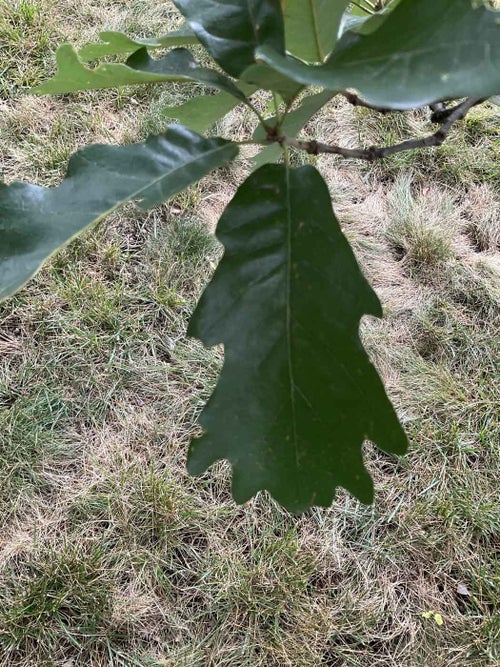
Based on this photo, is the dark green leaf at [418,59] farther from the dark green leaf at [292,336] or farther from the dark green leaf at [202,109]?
the dark green leaf at [202,109]

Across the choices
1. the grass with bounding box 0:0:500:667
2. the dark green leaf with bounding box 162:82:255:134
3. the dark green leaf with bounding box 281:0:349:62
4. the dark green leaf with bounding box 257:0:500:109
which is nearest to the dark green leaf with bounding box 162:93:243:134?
the dark green leaf with bounding box 162:82:255:134

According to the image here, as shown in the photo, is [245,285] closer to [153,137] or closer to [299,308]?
[299,308]

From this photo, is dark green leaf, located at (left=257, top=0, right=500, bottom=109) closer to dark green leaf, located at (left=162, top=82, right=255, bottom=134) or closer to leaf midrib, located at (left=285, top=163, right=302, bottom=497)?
leaf midrib, located at (left=285, top=163, right=302, bottom=497)

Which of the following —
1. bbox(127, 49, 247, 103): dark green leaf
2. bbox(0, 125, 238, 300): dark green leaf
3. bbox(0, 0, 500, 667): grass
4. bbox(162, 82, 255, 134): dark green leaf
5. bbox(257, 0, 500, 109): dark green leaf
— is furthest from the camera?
bbox(0, 0, 500, 667): grass

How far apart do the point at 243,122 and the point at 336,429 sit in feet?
7.19

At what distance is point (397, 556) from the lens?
2080mm

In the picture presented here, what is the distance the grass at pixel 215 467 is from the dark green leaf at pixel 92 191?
1.48 metres

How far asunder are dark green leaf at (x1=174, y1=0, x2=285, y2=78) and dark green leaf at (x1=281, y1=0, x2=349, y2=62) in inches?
3.8

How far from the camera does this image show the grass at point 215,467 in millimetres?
1947

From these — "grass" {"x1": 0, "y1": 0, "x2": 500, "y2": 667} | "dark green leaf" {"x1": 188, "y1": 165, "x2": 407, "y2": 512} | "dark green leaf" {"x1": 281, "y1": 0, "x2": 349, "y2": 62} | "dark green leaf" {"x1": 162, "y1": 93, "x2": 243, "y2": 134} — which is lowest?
"grass" {"x1": 0, "y1": 0, "x2": 500, "y2": 667}

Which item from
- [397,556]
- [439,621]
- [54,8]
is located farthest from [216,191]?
[439,621]

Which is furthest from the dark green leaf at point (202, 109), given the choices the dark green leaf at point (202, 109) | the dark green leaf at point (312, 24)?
the dark green leaf at point (312, 24)

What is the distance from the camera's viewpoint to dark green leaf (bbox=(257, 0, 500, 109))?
1.89 ft

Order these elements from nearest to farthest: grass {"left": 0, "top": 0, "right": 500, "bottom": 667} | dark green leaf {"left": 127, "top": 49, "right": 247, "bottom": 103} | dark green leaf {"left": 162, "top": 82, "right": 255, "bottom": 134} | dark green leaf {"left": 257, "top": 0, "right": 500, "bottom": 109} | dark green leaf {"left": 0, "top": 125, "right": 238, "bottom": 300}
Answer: dark green leaf {"left": 257, "top": 0, "right": 500, "bottom": 109}, dark green leaf {"left": 0, "top": 125, "right": 238, "bottom": 300}, dark green leaf {"left": 127, "top": 49, "right": 247, "bottom": 103}, dark green leaf {"left": 162, "top": 82, "right": 255, "bottom": 134}, grass {"left": 0, "top": 0, "right": 500, "bottom": 667}
